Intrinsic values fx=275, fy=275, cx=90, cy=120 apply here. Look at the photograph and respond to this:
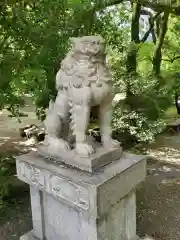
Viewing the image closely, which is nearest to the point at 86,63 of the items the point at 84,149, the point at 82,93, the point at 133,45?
the point at 82,93

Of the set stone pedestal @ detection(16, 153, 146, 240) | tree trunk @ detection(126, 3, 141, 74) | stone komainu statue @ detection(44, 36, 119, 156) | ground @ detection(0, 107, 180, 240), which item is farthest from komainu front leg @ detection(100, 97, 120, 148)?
tree trunk @ detection(126, 3, 141, 74)

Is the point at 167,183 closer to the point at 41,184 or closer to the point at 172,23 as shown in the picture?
the point at 41,184

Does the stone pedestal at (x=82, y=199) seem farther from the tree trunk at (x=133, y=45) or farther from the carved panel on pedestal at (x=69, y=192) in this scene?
the tree trunk at (x=133, y=45)

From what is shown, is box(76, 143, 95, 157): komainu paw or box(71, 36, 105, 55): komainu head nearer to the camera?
box(71, 36, 105, 55): komainu head

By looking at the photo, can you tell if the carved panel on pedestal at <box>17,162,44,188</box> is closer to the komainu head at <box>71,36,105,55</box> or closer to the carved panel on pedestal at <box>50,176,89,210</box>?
the carved panel on pedestal at <box>50,176,89,210</box>

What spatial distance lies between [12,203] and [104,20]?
132 inches

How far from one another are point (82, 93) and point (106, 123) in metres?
0.41

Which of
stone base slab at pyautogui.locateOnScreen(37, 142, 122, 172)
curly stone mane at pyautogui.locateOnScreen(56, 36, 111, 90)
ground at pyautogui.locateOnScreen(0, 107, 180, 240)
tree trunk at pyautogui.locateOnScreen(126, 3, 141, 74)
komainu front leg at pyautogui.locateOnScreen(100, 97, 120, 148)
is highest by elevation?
tree trunk at pyautogui.locateOnScreen(126, 3, 141, 74)

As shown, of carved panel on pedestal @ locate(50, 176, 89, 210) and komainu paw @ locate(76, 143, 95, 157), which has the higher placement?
komainu paw @ locate(76, 143, 95, 157)

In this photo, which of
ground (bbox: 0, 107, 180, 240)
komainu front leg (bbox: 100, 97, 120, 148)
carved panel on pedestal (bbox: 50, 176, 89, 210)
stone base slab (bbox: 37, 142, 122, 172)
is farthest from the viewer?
ground (bbox: 0, 107, 180, 240)

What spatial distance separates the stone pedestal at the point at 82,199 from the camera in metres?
2.18

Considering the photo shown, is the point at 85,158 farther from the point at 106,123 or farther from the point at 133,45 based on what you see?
the point at 133,45

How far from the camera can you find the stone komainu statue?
7.33 feet

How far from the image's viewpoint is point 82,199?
2.18 metres
